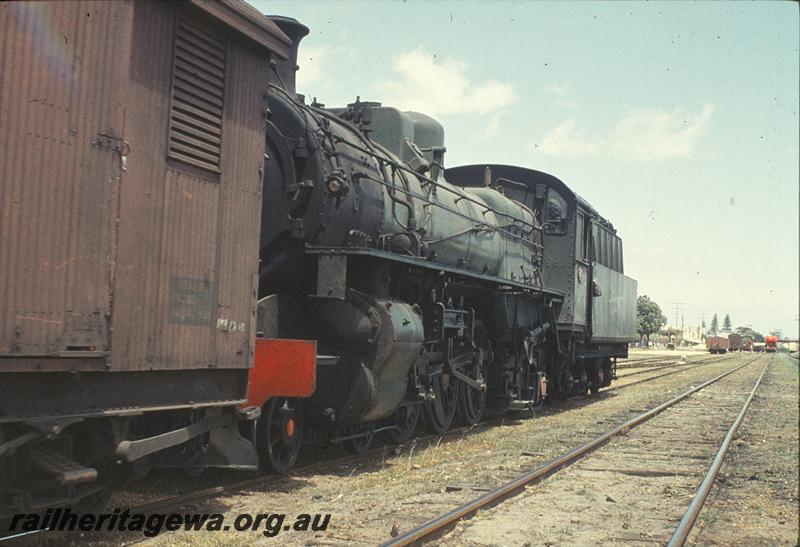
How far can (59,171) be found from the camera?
14.3 feet

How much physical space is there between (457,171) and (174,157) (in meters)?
10.2

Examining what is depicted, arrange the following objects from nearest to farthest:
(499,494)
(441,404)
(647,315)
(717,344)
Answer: (499,494) < (441,404) < (717,344) < (647,315)

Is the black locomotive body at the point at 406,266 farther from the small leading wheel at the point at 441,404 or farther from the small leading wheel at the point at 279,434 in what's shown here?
the small leading wheel at the point at 279,434

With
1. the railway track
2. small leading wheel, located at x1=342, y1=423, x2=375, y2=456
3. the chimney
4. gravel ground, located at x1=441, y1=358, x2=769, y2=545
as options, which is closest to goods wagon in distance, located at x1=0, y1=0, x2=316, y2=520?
the railway track

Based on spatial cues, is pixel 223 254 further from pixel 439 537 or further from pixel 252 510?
pixel 439 537

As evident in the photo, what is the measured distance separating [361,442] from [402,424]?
3.36 feet

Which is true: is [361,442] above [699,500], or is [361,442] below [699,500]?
above

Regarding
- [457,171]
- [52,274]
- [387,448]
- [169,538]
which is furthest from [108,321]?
[457,171]

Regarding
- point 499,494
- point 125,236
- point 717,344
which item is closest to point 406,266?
point 499,494

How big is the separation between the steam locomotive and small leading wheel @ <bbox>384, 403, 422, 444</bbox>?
0.03 metres

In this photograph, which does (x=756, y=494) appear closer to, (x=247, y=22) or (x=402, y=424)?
(x=402, y=424)

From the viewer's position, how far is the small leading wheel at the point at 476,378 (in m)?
11.7

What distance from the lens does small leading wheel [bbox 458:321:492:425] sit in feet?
38.3

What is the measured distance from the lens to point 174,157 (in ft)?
17.3
